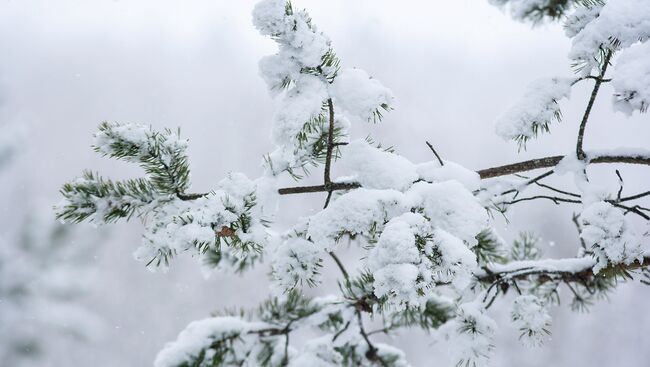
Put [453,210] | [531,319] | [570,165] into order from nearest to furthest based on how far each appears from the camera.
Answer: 1. [453,210]
2. [570,165]
3. [531,319]

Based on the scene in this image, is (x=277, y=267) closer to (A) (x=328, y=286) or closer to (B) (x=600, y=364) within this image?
(A) (x=328, y=286)

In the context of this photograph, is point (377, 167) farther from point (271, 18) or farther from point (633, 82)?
point (633, 82)

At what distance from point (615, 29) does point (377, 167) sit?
20.1 inches

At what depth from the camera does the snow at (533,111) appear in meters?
0.97

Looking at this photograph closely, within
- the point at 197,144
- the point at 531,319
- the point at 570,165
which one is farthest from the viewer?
the point at 197,144

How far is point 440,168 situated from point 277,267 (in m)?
0.39

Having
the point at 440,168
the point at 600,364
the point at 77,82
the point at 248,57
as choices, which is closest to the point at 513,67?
the point at 248,57

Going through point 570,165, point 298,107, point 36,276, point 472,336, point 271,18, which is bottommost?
point 472,336

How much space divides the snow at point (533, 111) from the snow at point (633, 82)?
0.13 metres

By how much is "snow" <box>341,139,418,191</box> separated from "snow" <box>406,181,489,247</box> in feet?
0.28

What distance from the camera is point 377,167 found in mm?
944

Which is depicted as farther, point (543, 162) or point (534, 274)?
point (534, 274)

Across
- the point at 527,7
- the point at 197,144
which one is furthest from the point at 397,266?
the point at 197,144

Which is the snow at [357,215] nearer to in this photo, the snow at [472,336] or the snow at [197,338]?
the snow at [472,336]
